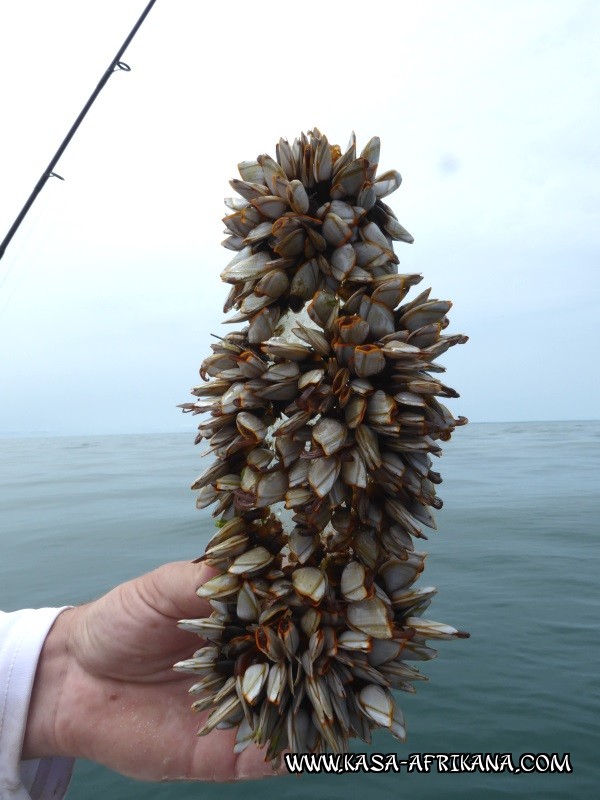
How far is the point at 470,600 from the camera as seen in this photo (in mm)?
5121

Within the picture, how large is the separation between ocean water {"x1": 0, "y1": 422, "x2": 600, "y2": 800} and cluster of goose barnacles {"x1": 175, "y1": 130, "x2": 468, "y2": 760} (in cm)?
207

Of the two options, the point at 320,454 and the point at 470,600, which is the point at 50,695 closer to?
the point at 320,454

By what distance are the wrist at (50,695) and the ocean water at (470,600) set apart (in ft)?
2.97

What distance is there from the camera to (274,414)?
1431 millimetres

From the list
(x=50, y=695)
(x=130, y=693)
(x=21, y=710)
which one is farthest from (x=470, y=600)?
(x=21, y=710)

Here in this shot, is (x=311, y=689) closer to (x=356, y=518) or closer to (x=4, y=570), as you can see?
(x=356, y=518)

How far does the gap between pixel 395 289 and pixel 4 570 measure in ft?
22.6

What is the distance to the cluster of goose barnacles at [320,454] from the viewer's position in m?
1.31

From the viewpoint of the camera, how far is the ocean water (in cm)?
311

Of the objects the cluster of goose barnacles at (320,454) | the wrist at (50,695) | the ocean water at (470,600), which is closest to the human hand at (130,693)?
the wrist at (50,695)

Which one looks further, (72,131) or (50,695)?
(72,131)

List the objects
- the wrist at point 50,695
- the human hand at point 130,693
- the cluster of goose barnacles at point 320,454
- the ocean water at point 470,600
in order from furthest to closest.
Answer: the ocean water at point 470,600
the wrist at point 50,695
the human hand at point 130,693
the cluster of goose barnacles at point 320,454

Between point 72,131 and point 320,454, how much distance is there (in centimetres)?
357

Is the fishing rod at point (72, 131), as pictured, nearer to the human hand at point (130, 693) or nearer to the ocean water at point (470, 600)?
the human hand at point (130, 693)
